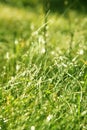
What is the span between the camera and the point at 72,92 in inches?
136

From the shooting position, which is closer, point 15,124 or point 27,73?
point 15,124

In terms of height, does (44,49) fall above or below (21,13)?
above

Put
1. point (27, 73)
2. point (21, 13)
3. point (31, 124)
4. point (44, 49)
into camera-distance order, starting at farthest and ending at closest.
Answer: point (21, 13)
point (44, 49)
point (27, 73)
point (31, 124)

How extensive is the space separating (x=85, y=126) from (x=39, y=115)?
0.34 metres

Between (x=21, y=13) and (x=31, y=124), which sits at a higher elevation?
(x=31, y=124)

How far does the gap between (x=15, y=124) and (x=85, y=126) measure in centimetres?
49

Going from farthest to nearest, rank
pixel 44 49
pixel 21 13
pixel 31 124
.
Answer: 1. pixel 21 13
2. pixel 44 49
3. pixel 31 124

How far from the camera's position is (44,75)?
147 inches

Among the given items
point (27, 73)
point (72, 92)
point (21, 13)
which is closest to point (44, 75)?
point (27, 73)

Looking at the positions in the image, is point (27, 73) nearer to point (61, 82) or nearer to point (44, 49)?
point (61, 82)

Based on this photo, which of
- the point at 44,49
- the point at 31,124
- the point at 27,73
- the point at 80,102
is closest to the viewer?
the point at 31,124

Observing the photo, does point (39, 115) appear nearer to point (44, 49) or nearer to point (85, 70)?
point (85, 70)

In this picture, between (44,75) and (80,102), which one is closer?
(80,102)

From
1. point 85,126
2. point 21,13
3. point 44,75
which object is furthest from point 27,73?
point 21,13
